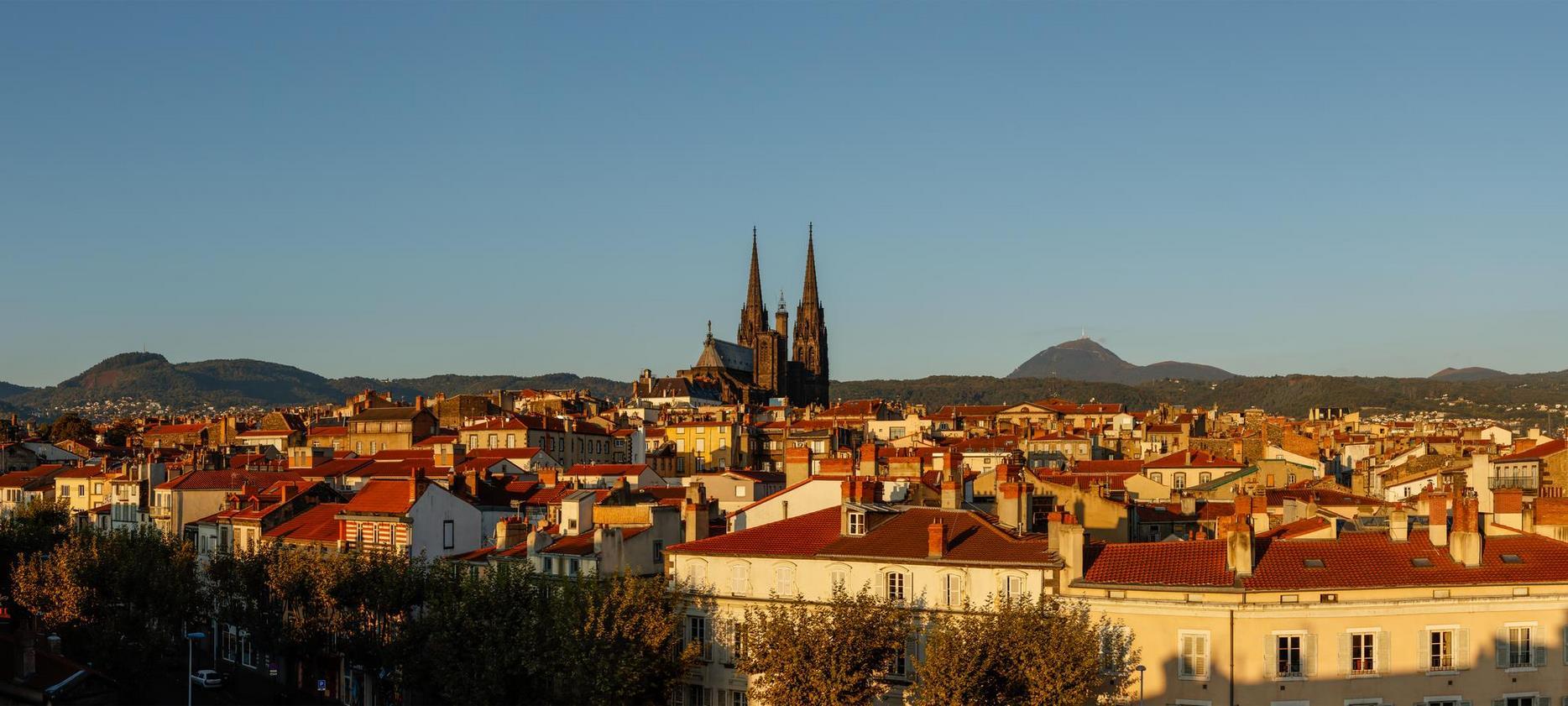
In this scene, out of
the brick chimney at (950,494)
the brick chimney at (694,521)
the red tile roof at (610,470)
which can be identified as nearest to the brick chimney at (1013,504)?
the brick chimney at (950,494)

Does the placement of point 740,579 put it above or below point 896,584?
below

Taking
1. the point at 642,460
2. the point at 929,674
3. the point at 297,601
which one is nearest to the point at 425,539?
the point at 297,601

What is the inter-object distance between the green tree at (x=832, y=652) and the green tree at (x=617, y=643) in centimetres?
347

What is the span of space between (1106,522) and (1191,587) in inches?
656

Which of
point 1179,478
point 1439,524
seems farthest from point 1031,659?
point 1179,478

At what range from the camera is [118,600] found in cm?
7619

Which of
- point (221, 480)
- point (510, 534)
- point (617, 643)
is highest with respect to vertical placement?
point (221, 480)

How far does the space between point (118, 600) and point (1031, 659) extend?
47357 millimetres

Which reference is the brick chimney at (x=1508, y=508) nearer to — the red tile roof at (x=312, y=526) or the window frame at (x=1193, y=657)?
the window frame at (x=1193, y=657)

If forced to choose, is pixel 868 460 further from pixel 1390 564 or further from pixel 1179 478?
pixel 1179 478

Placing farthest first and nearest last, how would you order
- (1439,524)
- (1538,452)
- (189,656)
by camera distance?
1. (1538,452)
2. (189,656)
3. (1439,524)

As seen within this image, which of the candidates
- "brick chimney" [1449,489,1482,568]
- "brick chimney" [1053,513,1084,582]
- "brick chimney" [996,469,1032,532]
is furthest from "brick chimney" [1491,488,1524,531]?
"brick chimney" [996,469,1032,532]

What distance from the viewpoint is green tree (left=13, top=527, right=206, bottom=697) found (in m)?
71.8

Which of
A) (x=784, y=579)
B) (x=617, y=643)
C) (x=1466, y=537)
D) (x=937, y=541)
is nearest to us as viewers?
(x=1466, y=537)
